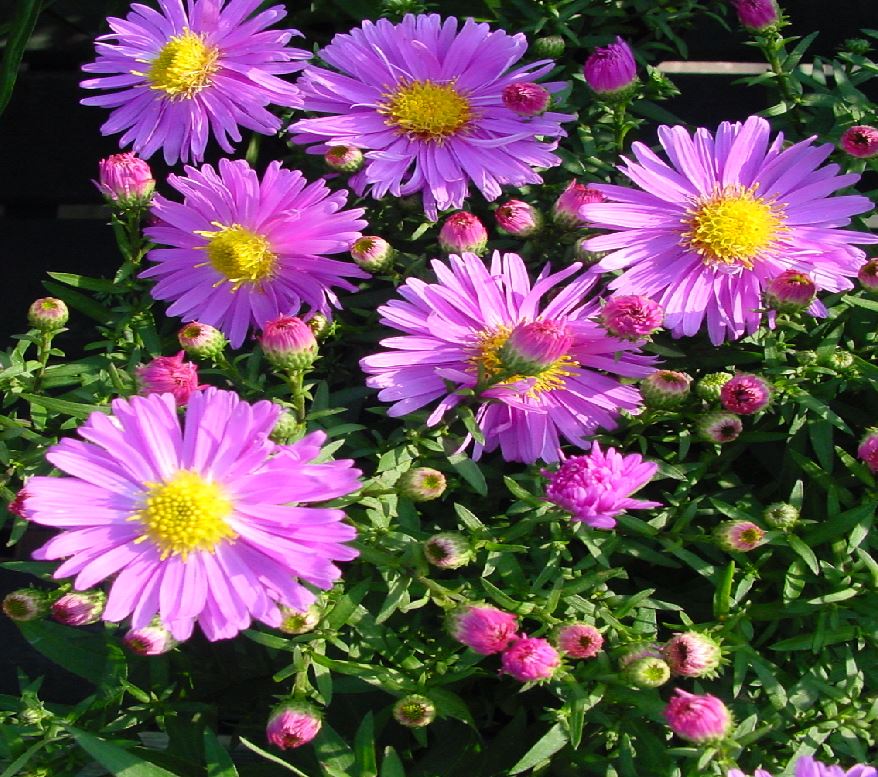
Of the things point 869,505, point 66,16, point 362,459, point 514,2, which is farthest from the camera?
point 66,16

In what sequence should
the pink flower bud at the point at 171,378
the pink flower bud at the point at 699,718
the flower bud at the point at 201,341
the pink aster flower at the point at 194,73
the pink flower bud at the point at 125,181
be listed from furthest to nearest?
the pink aster flower at the point at 194,73
the pink flower bud at the point at 125,181
the flower bud at the point at 201,341
the pink flower bud at the point at 171,378
the pink flower bud at the point at 699,718

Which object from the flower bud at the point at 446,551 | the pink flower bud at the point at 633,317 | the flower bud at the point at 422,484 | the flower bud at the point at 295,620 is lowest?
the flower bud at the point at 295,620

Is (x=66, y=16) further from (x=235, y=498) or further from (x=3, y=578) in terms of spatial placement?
(x=235, y=498)

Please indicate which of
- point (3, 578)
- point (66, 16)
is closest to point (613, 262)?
point (3, 578)

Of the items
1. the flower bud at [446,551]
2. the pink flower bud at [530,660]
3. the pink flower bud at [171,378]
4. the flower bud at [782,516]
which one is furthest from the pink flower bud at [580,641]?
the pink flower bud at [171,378]

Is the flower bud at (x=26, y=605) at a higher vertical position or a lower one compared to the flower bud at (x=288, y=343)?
lower

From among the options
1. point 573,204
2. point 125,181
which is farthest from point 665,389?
point 125,181

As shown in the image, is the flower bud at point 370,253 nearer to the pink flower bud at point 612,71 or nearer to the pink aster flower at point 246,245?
the pink aster flower at point 246,245
